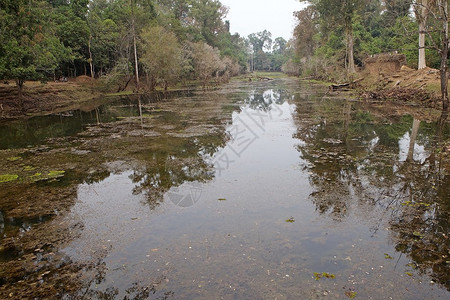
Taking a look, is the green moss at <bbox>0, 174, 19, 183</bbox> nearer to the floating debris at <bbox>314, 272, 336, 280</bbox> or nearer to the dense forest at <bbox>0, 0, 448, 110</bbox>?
the floating debris at <bbox>314, 272, 336, 280</bbox>

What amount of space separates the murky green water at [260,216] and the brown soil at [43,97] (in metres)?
13.9

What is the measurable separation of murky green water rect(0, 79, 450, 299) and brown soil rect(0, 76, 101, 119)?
13936 millimetres

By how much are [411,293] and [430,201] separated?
3.34 m

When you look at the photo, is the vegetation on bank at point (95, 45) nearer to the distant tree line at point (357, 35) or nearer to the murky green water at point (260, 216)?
the murky green water at point (260, 216)

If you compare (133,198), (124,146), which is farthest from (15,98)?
(133,198)

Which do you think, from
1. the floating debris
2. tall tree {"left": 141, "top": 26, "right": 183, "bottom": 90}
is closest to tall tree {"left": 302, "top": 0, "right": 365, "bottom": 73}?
tall tree {"left": 141, "top": 26, "right": 183, "bottom": 90}

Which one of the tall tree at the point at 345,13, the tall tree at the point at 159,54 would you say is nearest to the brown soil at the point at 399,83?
the tall tree at the point at 345,13

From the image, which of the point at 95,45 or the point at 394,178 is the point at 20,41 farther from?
the point at 394,178

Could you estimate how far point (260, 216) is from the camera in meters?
6.38

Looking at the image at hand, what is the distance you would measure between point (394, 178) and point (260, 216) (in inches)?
164

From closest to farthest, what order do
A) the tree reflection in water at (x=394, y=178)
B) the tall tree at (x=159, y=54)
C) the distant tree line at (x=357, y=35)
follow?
1. the tree reflection in water at (x=394, y=178)
2. the distant tree line at (x=357, y=35)
3. the tall tree at (x=159, y=54)

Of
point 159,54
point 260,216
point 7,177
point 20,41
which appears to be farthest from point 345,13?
point 7,177

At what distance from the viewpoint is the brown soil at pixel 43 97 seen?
24.6 meters

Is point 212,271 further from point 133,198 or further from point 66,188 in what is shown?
point 66,188
